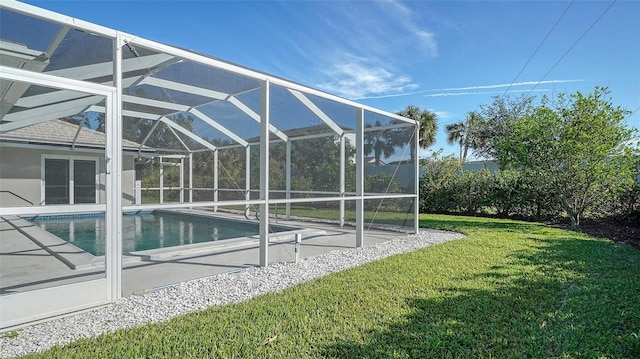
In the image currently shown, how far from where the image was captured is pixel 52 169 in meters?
5.10

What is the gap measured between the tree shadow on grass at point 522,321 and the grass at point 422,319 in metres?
0.01

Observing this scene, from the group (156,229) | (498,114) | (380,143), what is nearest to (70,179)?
(156,229)

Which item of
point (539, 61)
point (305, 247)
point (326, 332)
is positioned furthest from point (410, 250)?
point (539, 61)

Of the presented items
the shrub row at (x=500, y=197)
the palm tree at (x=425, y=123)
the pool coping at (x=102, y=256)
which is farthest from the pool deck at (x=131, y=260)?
the palm tree at (x=425, y=123)

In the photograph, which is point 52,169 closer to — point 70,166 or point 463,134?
point 70,166

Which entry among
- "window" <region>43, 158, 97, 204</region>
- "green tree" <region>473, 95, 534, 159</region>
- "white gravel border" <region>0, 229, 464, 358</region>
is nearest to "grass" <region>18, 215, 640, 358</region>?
"white gravel border" <region>0, 229, 464, 358</region>

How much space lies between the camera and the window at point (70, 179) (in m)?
4.58

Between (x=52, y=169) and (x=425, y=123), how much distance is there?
21008 mm

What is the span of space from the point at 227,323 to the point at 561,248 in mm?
6847

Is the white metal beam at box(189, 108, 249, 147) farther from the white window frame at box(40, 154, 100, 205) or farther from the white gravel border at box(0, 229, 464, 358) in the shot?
the white gravel border at box(0, 229, 464, 358)

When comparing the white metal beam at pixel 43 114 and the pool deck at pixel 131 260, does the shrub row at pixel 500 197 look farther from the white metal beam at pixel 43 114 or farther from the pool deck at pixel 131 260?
the white metal beam at pixel 43 114

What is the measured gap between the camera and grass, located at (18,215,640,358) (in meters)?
2.73

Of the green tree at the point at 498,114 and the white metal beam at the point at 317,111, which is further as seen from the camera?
the green tree at the point at 498,114

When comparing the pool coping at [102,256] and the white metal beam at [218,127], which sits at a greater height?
the white metal beam at [218,127]
